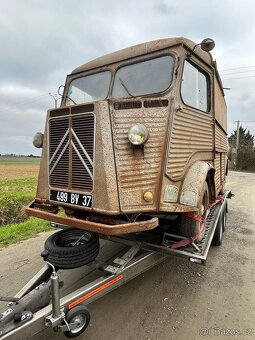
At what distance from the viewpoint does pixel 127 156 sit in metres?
2.94

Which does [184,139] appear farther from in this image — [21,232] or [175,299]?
[21,232]

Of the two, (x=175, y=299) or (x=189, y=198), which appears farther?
(x=175, y=299)

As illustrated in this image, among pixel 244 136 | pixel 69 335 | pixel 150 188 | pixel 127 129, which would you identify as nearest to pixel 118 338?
pixel 69 335

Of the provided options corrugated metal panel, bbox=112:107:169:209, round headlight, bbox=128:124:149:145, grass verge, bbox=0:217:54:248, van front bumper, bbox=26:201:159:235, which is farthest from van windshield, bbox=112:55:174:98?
grass verge, bbox=0:217:54:248

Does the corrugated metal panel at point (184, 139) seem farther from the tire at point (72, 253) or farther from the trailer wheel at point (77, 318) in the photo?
the trailer wheel at point (77, 318)

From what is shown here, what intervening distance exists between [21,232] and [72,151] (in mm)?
4010

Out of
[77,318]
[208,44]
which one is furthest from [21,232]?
[208,44]

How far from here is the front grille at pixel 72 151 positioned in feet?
9.78

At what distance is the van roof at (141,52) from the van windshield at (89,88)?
17cm

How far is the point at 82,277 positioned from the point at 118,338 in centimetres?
126

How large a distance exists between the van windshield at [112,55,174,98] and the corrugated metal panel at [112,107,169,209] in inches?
22.3

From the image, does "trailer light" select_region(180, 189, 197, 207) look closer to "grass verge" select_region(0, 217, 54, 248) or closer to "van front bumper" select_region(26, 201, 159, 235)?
"van front bumper" select_region(26, 201, 159, 235)

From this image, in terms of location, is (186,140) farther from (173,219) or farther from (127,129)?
(173,219)

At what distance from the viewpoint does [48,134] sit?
344 cm
